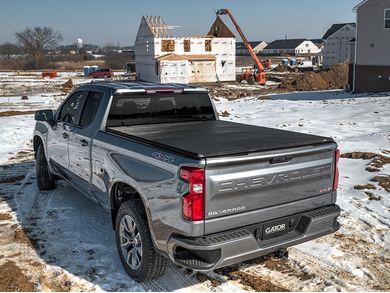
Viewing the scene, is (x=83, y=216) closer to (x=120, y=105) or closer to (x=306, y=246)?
(x=120, y=105)

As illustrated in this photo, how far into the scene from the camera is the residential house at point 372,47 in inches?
993

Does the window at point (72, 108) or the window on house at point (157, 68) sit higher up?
the window on house at point (157, 68)

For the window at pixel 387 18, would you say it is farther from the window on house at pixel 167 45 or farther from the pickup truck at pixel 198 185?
the pickup truck at pixel 198 185

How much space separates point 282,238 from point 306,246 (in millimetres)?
1386

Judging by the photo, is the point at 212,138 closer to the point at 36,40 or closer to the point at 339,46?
the point at 339,46

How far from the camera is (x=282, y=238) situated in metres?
3.92

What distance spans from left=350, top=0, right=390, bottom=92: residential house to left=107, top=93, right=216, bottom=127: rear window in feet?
75.1

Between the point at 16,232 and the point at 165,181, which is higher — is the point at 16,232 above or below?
below

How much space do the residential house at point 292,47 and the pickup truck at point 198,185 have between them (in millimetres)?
131687

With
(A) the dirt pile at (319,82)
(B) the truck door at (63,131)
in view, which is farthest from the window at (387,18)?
(B) the truck door at (63,131)

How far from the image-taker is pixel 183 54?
4338 cm

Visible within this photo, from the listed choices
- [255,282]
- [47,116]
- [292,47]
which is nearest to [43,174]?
[47,116]

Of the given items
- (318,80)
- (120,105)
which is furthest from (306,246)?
(318,80)

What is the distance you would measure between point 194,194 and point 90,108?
9.04ft
